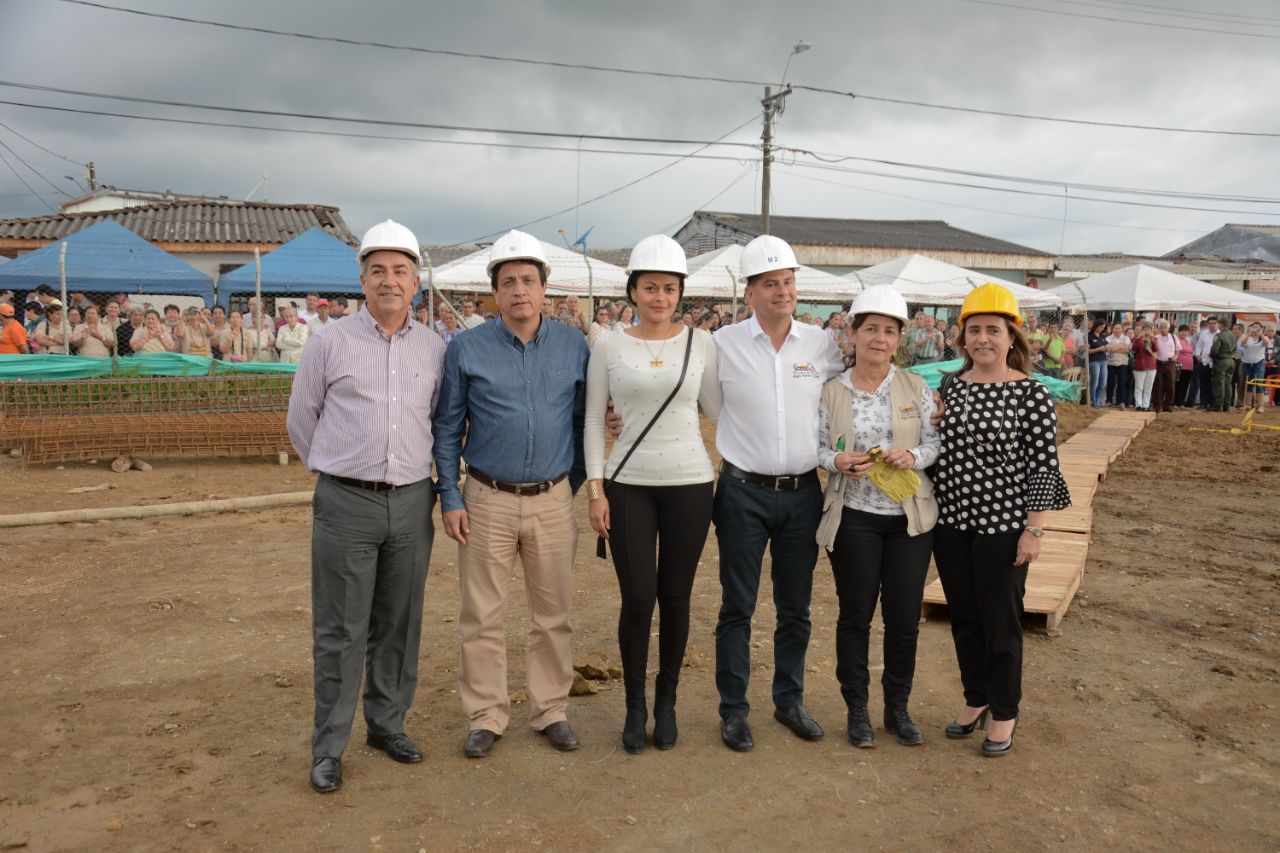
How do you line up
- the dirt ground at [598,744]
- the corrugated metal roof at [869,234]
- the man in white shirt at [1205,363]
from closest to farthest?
1. the dirt ground at [598,744]
2. the man in white shirt at [1205,363]
3. the corrugated metal roof at [869,234]

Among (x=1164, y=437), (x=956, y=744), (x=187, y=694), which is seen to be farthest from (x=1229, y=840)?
(x=1164, y=437)

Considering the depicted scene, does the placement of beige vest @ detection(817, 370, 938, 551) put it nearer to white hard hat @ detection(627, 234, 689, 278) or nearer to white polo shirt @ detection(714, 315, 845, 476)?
white polo shirt @ detection(714, 315, 845, 476)

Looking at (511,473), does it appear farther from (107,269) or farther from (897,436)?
(107,269)

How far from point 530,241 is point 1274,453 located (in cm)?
1436

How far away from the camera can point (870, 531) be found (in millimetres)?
4141

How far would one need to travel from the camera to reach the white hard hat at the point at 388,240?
3.94m

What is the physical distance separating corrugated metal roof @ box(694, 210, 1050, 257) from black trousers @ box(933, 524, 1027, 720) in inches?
1265

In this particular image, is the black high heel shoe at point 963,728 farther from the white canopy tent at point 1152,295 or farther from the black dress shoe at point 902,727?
the white canopy tent at point 1152,295

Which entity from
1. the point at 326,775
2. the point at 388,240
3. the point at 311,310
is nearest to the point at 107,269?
the point at 311,310

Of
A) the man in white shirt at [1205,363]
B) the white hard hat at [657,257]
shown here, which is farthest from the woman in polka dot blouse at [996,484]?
the man in white shirt at [1205,363]

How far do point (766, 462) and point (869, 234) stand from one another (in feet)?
126

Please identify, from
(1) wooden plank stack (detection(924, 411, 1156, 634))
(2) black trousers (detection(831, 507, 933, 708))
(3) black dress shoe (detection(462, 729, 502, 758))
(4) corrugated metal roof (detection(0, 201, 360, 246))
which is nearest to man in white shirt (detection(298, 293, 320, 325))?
(4) corrugated metal roof (detection(0, 201, 360, 246))

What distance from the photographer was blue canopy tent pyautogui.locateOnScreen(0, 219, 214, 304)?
49.0 ft

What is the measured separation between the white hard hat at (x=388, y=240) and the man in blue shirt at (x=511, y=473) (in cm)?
35
